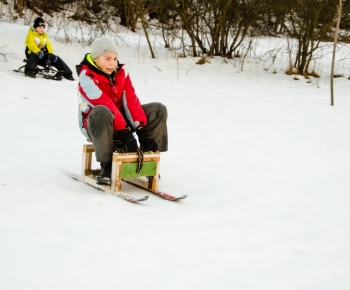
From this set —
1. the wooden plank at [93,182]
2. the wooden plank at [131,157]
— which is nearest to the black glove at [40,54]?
the wooden plank at [93,182]

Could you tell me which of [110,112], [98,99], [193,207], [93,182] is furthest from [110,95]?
[193,207]

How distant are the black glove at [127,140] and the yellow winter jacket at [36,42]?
5.66 metres

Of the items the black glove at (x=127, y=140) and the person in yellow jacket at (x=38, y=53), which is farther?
the person in yellow jacket at (x=38, y=53)

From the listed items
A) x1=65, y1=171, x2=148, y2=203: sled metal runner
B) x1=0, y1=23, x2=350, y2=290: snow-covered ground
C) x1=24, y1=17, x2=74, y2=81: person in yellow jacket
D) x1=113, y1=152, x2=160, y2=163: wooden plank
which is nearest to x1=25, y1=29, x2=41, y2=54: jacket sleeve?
x1=24, y1=17, x2=74, y2=81: person in yellow jacket

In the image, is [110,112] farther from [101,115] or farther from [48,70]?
[48,70]

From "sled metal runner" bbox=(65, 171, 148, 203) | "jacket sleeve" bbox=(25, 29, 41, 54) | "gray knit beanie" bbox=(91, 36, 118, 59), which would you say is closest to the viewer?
"sled metal runner" bbox=(65, 171, 148, 203)

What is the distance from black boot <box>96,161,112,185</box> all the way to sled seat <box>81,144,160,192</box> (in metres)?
0.03

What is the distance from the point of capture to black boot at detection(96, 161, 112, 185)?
3844 mm

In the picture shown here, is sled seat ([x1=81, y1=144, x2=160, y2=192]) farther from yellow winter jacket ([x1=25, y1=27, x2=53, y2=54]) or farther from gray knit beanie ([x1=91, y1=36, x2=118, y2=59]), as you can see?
yellow winter jacket ([x1=25, y1=27, x2=53, y2=54])

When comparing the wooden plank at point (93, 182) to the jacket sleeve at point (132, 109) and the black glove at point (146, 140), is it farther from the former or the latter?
the jacket sleeve at point (132, 109)

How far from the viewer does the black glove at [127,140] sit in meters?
3.78

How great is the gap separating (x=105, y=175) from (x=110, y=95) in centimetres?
57

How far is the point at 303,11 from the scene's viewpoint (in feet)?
34.2

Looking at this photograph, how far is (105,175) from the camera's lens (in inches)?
152
